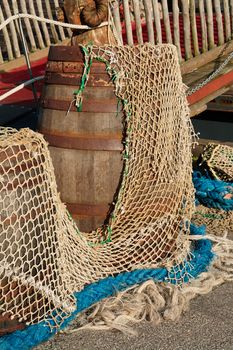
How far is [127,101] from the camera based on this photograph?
4047 millimetres

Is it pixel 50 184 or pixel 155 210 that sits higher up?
pixel 50 184

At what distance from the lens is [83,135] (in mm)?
4070

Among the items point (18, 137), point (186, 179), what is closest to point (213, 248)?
point (186, 179)

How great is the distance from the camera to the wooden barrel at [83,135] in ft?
13.2

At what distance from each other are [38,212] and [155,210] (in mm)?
1109

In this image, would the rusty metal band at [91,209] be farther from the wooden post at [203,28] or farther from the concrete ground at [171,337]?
the wooden post at [203,28]

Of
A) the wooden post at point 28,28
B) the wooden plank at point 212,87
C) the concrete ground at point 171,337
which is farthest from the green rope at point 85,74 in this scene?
the wooden post at point 28,28

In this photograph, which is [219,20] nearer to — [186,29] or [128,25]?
[186,29]

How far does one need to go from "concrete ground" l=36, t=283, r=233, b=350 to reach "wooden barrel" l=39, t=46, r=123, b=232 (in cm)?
92

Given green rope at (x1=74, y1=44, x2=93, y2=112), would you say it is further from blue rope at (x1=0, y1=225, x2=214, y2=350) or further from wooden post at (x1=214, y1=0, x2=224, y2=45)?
wooden post at (x1=214, y1=0, x2=224, y2=45)

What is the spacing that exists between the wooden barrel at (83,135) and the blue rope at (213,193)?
1.47 m

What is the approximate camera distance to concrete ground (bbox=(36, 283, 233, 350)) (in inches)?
133

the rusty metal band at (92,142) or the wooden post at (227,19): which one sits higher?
the wooden post at (227,19)

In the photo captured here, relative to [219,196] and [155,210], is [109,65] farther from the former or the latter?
[219,196]
